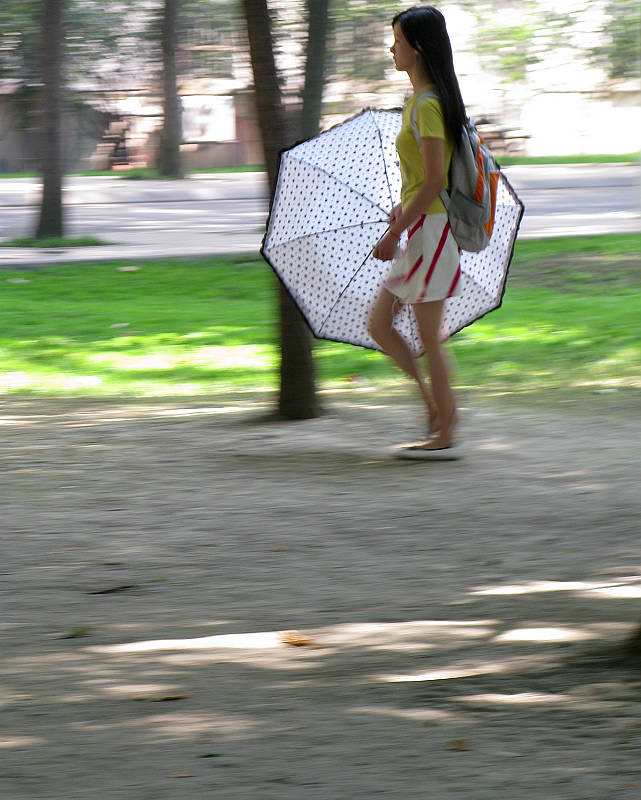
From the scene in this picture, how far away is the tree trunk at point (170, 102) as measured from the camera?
27.8m

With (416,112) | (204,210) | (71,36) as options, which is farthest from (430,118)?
(71,36)

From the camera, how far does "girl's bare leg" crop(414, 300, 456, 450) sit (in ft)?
18.9

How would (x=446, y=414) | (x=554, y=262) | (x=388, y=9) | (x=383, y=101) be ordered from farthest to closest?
(x=383, y=101)
(x=388, y=9)
(x=554, y=262)
(x=446, y=414)

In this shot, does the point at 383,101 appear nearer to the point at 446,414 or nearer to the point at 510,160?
the point at 510,160

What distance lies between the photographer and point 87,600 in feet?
13.3

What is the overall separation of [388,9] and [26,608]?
1850 cm

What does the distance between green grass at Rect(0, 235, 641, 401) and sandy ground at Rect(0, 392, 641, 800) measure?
1.60 meters

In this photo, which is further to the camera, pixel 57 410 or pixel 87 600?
pixel 57 410

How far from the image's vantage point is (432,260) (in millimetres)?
5625

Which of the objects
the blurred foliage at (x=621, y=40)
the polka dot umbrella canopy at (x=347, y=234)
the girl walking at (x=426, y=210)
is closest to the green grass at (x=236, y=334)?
the polka dot umbrella canopy at (x=347, y=234)

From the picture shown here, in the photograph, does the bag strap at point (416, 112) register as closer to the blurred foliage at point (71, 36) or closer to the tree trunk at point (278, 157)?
the tree trunk at point (278, 157)

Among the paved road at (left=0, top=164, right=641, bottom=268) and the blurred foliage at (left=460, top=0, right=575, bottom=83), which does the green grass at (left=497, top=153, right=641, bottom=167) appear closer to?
the paved road at (left=0, top=164, right=641, bottom=268)

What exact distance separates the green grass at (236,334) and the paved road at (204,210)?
1325mm

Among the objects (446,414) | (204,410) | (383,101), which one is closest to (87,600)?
(446,414)
